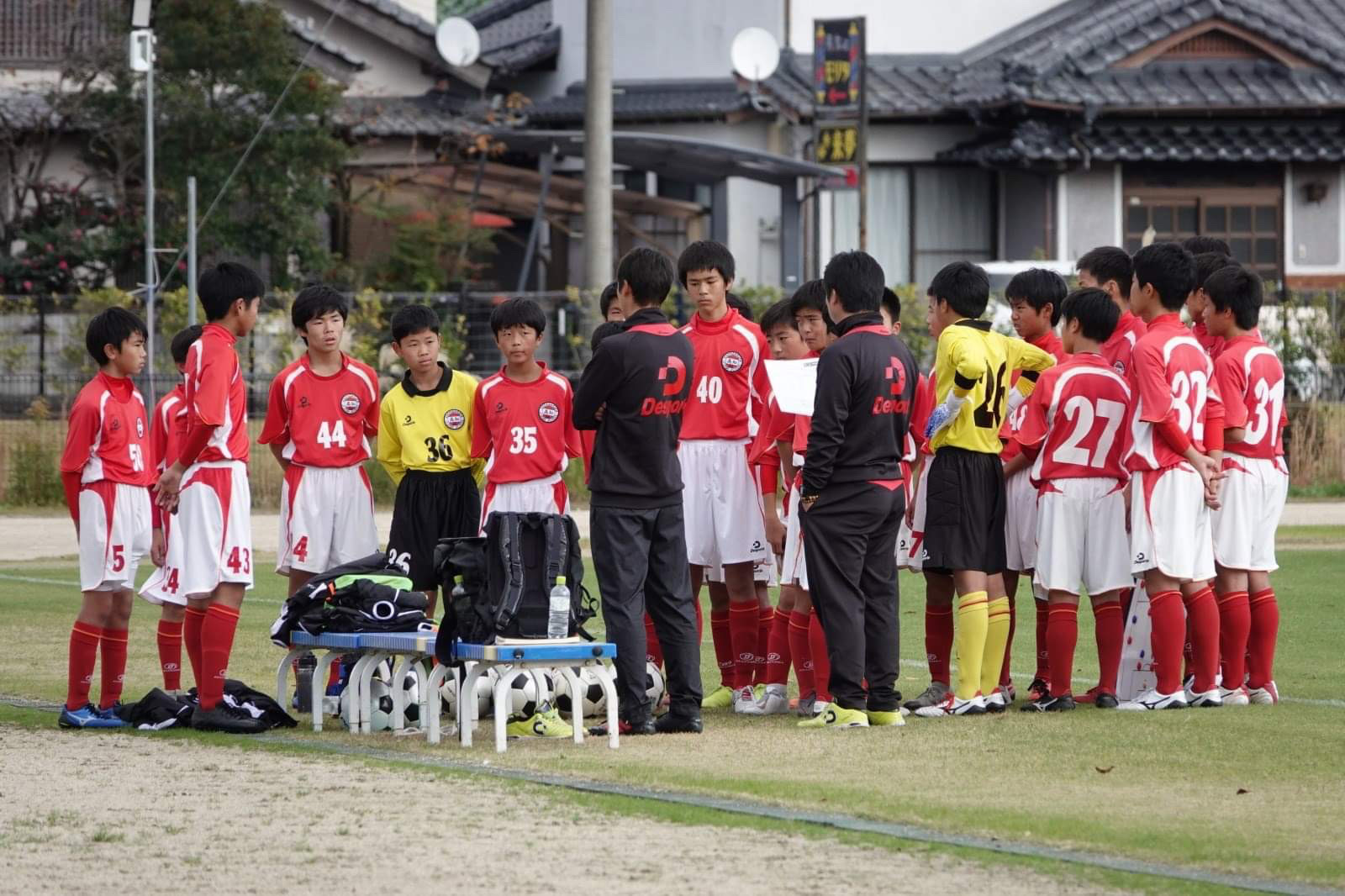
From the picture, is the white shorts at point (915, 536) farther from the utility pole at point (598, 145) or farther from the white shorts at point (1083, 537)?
the utility pole at point (598, 145)

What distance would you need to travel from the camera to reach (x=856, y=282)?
973 centimetres

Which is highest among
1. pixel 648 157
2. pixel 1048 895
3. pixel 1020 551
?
pixel 648 157

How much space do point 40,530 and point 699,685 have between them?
13.4 metres

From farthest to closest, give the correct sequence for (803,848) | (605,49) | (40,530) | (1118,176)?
(1118,176), (605,49), (40,530), (803,848)

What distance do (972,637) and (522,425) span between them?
2455mm

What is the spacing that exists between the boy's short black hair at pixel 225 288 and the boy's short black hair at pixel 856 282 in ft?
9.09

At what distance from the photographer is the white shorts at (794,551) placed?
1023 centimetres

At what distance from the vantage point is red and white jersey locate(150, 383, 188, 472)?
10.3 meters

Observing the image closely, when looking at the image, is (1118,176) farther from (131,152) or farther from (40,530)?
(40,530)

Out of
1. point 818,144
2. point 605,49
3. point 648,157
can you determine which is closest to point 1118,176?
point 818,144

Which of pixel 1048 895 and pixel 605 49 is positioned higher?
pixel 605 49

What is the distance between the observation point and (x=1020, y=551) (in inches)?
416

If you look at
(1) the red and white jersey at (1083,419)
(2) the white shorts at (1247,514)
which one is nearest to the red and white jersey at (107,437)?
(1) the red and white jersey at (1083,419)

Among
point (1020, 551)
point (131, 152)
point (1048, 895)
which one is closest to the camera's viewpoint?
point (1048, 895)
